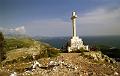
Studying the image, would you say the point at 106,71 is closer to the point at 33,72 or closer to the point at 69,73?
the point at 69,73

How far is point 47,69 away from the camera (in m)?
27.6

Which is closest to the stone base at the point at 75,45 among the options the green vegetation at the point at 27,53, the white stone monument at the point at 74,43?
the white stone monument at the point at 74,43

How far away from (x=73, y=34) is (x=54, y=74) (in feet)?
70.5

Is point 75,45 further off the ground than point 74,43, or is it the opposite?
point 74,43

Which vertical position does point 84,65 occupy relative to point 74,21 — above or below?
below

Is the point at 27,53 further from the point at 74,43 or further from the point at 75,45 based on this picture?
the point at 75,45

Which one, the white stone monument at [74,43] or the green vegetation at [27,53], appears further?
the white stone monument at [74,43]


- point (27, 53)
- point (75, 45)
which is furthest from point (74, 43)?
point (27, 53)

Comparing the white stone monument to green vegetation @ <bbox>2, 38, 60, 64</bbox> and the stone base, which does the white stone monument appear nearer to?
the stone base

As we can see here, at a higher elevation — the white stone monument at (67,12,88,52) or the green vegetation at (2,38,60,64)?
the white stone monument at (67,12,88,52)

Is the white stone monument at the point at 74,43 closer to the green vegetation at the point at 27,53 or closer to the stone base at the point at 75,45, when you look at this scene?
the stone base at the point at 75,45

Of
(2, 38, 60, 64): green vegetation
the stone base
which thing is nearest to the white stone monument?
the stone base

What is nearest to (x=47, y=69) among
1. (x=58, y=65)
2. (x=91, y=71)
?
(x=58, y=65)

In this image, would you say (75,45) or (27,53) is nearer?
(75,45)
